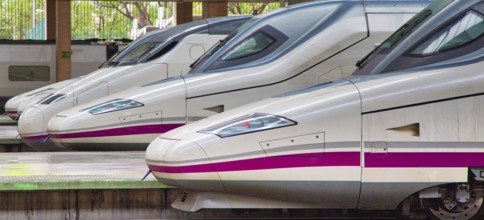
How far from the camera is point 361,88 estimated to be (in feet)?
28.8

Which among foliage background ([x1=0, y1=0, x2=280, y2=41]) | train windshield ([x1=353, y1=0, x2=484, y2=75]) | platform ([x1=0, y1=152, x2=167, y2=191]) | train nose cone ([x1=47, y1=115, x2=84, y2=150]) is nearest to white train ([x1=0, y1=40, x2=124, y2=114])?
train nose cone ([x1=47, y1=115, x2=84, y2=150])

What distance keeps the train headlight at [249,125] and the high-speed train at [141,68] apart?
6936 millimetres

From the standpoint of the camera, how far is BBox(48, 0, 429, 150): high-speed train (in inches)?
481

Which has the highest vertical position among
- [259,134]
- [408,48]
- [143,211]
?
[408,48]

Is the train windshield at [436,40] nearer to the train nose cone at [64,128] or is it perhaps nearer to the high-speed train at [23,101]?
the train nose cone at [64,128]

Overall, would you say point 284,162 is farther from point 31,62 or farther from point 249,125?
point 31,62

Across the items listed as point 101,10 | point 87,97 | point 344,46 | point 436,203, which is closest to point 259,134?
point 436,203

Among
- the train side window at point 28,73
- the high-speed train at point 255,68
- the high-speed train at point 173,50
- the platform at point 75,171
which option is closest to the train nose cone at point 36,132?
the high-speed train at point 173,50

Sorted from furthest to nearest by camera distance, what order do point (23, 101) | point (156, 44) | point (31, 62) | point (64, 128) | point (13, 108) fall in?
point (31, 62), point (13, 108), point (23, 101), point (156, 44), point (64, 128)

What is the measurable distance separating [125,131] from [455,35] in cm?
549

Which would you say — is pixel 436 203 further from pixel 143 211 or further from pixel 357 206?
pixel 143 211

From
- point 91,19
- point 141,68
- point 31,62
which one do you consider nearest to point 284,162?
point 141,68

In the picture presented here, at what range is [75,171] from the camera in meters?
11.2

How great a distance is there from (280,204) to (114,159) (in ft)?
14.2
